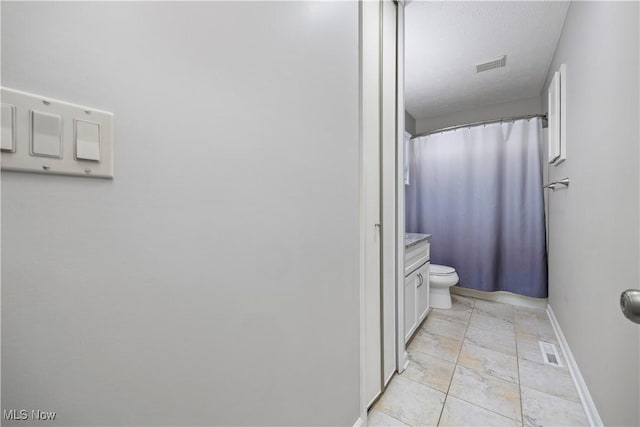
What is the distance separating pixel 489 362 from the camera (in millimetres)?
1773

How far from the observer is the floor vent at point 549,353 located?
68.9 inches

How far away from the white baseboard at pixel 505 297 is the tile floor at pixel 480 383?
0.44m

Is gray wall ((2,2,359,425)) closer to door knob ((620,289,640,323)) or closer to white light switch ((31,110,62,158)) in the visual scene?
white light switch ((31,110,62,158))

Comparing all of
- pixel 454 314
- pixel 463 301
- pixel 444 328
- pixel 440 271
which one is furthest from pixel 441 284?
pixel 463 301

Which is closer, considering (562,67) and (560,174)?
(562,67)

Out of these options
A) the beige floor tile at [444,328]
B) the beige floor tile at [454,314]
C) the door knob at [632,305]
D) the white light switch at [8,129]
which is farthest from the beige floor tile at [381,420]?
the white light switch at [8,129]

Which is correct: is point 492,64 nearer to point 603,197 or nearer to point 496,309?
point 603,197

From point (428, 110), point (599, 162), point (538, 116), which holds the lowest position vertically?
point (599, 162)

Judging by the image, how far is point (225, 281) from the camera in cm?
68

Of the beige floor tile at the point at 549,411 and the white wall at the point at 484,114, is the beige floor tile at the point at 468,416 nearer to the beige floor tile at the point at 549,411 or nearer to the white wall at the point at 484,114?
the beige floor tile at the point at 549,411

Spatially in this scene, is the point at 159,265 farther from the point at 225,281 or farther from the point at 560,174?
the point at 560,174

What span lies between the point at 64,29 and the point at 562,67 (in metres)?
2.58

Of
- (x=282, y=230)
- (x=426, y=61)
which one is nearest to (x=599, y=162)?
(x=282, y=230)

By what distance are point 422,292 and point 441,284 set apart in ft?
1.55
